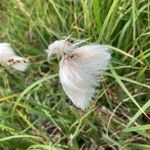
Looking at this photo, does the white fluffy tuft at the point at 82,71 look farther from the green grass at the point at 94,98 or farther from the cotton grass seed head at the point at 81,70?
the green grass at the point at 94,98

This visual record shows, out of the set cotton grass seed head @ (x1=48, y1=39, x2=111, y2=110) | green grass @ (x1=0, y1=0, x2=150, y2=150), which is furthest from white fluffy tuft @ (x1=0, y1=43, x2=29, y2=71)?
cotton grass seed head @ (x1=48, y1=39, x2=111, y2=110)

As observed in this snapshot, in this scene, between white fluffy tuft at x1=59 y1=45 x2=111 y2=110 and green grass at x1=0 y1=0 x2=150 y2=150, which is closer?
white fluffy tuft at x1=59 y1=45 x2=111 y2=110

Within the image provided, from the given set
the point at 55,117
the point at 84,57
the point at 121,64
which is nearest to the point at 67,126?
the point at 55,117

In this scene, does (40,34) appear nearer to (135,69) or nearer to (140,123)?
(135,69)

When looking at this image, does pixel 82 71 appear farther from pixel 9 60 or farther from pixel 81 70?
pixel 9 60

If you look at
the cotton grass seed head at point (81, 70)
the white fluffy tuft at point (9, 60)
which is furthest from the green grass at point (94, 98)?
the cotton grass seed head at point (81, 70)

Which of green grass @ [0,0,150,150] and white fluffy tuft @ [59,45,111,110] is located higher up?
white fluffy tuft @ [59,45,111,110]

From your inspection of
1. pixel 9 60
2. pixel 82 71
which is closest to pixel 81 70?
pixel 82 71

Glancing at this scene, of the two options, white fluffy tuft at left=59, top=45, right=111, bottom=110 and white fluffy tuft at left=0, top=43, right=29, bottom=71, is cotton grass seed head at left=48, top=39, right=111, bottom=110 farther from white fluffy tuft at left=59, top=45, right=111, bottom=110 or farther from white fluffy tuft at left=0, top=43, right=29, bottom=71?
white fluffy tuft at left=0, top=43, right=29, bottom=71
